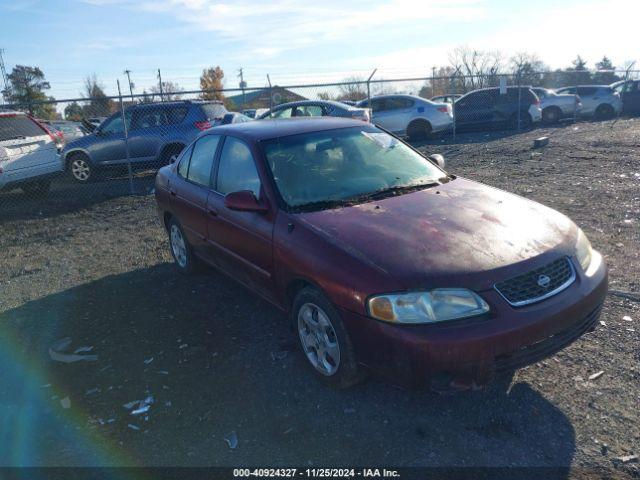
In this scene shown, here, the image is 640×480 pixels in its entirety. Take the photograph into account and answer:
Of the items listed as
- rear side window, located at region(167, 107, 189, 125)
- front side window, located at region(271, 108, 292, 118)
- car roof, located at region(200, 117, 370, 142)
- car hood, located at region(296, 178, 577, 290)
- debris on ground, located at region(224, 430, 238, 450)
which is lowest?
debris on ground, located at region(224, 430, 238, 450)

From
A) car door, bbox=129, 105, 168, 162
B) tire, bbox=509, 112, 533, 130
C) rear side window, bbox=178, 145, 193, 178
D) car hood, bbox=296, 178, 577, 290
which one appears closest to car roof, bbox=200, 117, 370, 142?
rear side window, bbox=178, 145, 193, 178

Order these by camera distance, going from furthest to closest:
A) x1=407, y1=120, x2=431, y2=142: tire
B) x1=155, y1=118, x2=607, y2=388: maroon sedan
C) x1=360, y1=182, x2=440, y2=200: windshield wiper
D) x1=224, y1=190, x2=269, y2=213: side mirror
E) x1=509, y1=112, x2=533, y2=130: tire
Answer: x1=509, y1=112, x2=533, y2=130: tire
x1=407, y1=120, x2=431, y2=142: tire
x1=360, y1=182, x2=440, y2=200: windshield wiper
x1=224, y1=190, x2=269, y2=213: side mirror
x1=155, y1=118, x2=607, y2=388: maroon sedan

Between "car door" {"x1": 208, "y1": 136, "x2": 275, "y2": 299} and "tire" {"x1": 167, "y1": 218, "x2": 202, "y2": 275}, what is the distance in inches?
30.7

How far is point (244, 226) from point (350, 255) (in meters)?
1.29

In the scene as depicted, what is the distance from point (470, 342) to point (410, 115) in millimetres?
14642

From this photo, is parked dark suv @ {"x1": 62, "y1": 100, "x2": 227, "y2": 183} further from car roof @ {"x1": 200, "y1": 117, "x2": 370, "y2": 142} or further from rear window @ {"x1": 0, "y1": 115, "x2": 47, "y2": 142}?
car roof @ {"x1": 200, "y1": 117, "x2": 370, "y2": 142}

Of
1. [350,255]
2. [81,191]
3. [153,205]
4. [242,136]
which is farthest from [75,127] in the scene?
[350,255]

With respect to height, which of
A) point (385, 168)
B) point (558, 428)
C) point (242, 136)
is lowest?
point (558, 428)

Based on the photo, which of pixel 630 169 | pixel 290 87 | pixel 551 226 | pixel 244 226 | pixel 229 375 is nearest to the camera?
pixel 551 226

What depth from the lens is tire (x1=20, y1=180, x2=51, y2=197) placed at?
10.8m

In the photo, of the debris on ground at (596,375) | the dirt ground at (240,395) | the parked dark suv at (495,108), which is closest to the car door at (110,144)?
the dirt ground at (240,395)

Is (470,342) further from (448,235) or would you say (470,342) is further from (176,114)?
(176,114)

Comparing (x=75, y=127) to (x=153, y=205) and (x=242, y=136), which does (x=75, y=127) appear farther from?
(x=242, y=136)

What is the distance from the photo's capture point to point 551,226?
340cm
